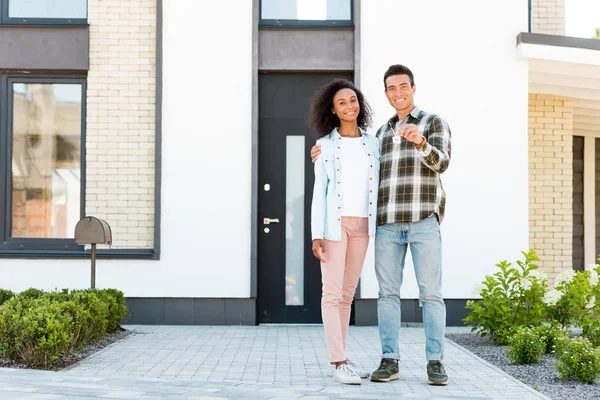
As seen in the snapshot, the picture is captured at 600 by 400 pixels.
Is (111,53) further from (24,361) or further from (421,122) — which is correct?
(421,122)

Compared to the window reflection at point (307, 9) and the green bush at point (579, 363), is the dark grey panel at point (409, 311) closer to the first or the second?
the window reflection at point (307, 9)

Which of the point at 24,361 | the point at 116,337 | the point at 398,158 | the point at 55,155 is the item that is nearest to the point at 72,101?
the point at 55,155

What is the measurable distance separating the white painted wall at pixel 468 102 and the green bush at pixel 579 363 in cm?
333

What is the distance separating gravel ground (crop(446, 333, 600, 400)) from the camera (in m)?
5.46

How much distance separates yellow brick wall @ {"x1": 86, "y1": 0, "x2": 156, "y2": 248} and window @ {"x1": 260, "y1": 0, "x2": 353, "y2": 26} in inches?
50.3

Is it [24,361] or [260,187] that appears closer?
[24,361]

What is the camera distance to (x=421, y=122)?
561cm

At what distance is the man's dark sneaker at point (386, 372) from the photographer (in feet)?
18.4

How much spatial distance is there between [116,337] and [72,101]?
287 centimetres

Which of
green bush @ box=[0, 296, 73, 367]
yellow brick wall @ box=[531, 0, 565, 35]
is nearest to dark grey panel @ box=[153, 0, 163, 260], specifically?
green bush @ box=[0, 296, 73, 367]

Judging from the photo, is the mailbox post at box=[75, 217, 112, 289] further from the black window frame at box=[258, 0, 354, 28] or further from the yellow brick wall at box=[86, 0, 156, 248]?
the black window frame at box=[258, 0, 354, 28]

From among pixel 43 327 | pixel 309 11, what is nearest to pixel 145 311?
pixel 43 327

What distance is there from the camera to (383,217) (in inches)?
222

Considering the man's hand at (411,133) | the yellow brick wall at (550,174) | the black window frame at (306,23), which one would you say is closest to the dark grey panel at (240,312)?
the black window frame at (306,23)
